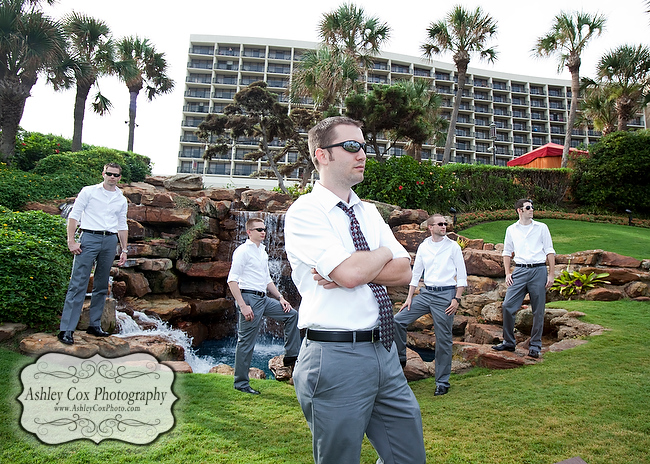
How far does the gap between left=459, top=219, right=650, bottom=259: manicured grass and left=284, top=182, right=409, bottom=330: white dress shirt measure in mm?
11670

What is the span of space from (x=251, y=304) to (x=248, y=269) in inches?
18.2

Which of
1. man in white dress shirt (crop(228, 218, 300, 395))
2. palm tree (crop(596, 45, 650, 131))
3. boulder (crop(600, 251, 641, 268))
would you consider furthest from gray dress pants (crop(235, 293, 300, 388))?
palm tree (crop(596, 45, 650, 131))

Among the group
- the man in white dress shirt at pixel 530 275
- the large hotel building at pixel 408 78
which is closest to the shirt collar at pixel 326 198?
the man in white dress shirt at pixel 530 275

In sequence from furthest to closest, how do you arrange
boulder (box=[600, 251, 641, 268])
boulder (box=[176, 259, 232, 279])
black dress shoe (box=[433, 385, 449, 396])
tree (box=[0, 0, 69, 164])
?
tree (box=[0, 0, 69, 164])
boulder (box=[176, 259, 232, 279])
boulder (box=[600, 251, 641, 268])
black dress shoe (box=[433, 385, 449, 396])

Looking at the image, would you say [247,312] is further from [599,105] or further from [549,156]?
[599,105]

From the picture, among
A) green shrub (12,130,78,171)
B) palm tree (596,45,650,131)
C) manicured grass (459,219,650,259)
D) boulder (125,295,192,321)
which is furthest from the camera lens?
palm tree (596,45,650,131)

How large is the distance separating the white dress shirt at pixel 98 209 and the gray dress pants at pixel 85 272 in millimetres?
150

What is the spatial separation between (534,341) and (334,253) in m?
5.18

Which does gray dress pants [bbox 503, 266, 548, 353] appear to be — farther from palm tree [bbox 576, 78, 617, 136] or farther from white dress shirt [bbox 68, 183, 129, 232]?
palm tree [bbox 576, 78, 617, 136]

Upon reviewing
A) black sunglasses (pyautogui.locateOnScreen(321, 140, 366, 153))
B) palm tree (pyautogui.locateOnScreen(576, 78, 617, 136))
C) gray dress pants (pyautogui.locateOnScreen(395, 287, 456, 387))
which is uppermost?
palm tree (pyautogui.locateOnScreen(576, 78, 617, 136))

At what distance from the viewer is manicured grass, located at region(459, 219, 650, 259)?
12.2m

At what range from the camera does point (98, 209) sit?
533 cm

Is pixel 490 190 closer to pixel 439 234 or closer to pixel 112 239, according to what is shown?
pixel 439 234

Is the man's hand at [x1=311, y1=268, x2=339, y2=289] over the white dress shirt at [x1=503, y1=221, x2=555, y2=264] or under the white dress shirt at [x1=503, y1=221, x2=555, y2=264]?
under
